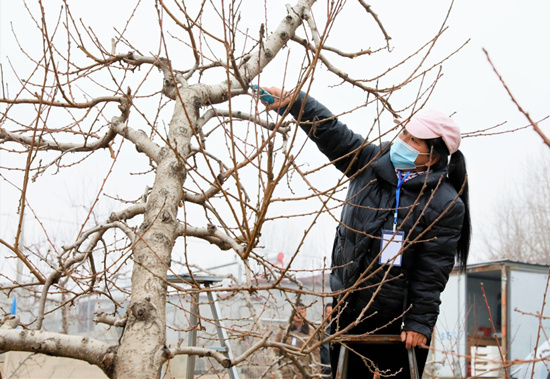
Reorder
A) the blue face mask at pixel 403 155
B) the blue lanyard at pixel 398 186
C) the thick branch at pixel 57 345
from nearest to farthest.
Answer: the thick branch at pixel 57 345 < the blue lanyard at pixel 398 186 < the blue face mask at pixel 403 155

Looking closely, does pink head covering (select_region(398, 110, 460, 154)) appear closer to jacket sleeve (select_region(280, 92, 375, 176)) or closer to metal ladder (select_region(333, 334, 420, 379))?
jacket sleeve (select_region(280, 92, 375, 176))

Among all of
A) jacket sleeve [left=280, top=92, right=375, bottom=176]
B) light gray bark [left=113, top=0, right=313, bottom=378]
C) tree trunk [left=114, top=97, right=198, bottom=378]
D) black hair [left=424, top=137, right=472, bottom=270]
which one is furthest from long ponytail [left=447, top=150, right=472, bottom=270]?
tree trunk [left=114, top=97, right=198, bottom=378]

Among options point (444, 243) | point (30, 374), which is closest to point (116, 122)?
point (444, 243)

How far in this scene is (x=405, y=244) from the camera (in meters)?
3.02

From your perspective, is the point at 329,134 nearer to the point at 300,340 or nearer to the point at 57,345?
the point at 57,345

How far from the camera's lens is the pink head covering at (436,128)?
10.5ft

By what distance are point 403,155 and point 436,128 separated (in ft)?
0.74

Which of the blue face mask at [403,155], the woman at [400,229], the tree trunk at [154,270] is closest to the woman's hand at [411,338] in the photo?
the woman at [400,229]

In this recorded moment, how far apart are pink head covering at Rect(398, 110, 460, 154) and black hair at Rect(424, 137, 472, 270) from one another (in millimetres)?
44

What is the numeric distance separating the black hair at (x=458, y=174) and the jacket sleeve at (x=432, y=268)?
0.77 ft

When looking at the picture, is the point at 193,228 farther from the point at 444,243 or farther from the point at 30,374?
the point at 30,374

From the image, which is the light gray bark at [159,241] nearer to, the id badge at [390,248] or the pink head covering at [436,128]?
the pink head covering at [436,128]

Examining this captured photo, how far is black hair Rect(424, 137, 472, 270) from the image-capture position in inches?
128

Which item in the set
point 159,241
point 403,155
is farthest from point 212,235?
point 403,155
